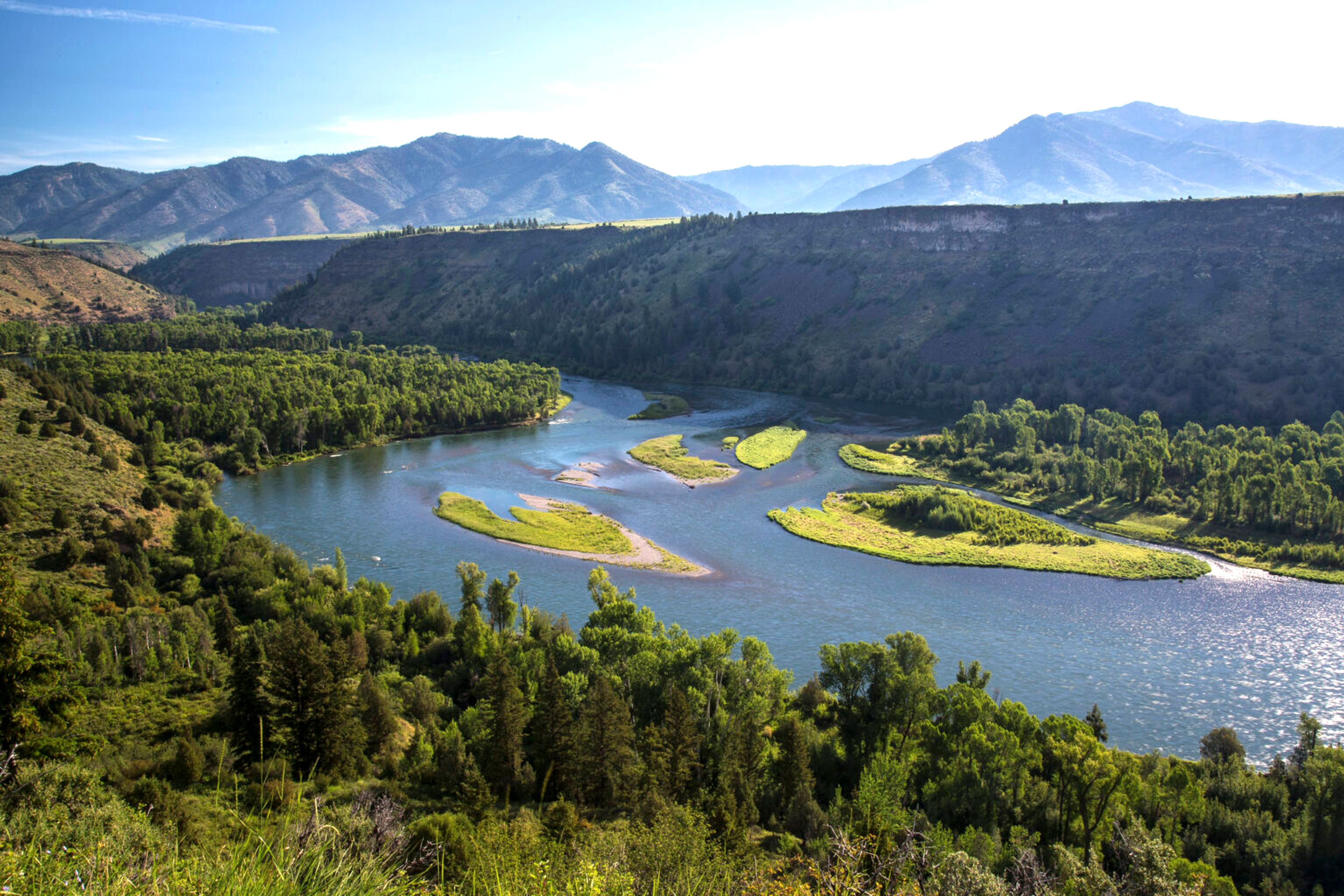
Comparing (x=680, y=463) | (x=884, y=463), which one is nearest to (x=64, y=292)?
(x=680, y=463)

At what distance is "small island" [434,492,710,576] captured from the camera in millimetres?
54875

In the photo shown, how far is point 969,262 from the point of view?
5167 inches

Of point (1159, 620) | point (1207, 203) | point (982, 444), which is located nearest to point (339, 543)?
point (1159, 620)

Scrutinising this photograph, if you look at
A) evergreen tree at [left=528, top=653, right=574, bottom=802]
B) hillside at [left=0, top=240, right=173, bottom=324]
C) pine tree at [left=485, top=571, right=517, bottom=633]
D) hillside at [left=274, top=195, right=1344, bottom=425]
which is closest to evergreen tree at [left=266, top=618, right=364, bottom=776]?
evergreen tree at [left=528, top=653, right=574, bottom=802]

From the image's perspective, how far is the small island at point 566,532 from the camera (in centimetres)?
5488

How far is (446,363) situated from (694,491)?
5813 centimetres

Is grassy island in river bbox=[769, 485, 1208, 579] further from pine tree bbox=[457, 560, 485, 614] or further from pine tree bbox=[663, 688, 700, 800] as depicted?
pine tree bbox=[663, 688, 700, 800]

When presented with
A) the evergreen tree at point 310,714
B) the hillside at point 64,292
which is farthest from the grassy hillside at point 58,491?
the hillside at point 64,292

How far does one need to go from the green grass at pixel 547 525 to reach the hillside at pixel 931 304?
6127cm

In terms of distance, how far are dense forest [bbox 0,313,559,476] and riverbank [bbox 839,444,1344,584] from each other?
162 feet

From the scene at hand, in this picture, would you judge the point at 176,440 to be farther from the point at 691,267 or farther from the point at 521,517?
the point at 691,267

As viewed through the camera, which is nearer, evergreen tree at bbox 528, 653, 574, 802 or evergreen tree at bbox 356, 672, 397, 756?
evergreen tree at bbox 528, 653, 574, 802

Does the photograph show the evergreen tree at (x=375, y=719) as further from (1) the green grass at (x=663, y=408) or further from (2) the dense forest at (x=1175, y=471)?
(1) the green grass at (x=663, y=408)

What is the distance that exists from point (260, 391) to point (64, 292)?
9367 cm
